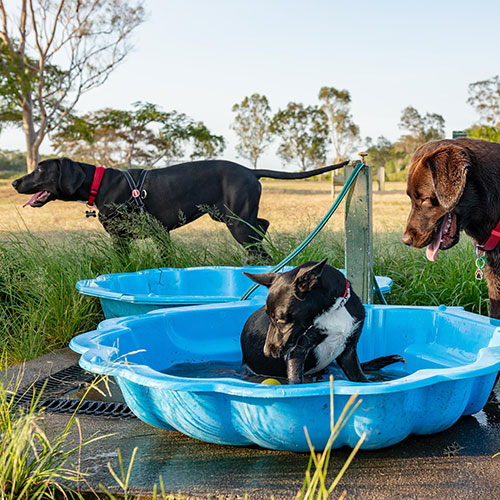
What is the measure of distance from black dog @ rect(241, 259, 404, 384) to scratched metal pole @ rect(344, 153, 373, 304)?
2.87ft

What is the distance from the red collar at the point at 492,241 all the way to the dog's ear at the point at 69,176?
4495 millimetres

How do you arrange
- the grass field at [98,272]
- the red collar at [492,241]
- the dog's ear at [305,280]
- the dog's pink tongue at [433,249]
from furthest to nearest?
the grass field at [98,272], the dog's pink tongue at [433,249], the red collar at [492,241], the dog's ear at [305,280]

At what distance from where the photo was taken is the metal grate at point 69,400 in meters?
2.87

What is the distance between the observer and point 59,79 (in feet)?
81.5

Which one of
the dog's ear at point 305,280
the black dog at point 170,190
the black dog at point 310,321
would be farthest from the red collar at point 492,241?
the black dog at point 170,190

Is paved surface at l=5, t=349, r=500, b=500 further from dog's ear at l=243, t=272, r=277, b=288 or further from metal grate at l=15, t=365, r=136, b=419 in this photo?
dog's ear at l=243, t=272, r=277, b=288

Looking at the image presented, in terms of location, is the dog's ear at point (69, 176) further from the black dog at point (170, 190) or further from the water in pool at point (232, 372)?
the water in pool at point (232, 372)

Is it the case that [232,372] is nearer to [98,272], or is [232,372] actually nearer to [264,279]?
[264,279]

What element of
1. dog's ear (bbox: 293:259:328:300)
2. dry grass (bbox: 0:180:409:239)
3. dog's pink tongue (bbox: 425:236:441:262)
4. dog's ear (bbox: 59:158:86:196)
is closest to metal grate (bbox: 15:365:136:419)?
dog's ear (bbox: 293:259:328:300)

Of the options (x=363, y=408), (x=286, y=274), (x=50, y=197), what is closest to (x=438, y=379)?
(x=363, y=408)

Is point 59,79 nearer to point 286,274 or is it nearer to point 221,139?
point 221,139

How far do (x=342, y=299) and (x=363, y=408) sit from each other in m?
0.72

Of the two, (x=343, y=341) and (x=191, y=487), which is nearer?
(x=191, y=487)

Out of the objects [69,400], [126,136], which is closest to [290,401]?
[69,400]
